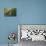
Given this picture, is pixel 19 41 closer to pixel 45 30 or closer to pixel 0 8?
pixel 45 30

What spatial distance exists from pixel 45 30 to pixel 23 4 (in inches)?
38.2

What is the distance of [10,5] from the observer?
3496mm

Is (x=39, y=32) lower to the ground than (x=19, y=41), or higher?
higher

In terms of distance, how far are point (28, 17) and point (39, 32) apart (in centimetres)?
54

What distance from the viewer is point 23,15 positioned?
3508mm

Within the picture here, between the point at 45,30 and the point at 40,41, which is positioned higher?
the point at 45,30

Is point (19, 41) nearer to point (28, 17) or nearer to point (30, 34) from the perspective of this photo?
point (30, 34)

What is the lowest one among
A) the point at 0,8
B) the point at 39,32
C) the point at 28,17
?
the point at 39,32

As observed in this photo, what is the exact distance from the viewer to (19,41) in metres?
3.40

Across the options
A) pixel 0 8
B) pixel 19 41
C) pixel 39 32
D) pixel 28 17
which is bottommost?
pixel 19 41

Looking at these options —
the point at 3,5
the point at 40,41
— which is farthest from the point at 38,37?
the point at 3,5

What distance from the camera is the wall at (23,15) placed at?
349 cm

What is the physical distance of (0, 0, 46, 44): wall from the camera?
3.49 meters

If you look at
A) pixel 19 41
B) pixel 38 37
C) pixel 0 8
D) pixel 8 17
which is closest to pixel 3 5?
pixel 0 8
